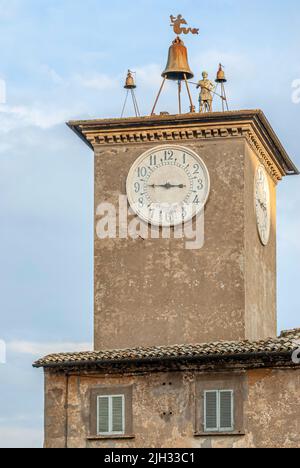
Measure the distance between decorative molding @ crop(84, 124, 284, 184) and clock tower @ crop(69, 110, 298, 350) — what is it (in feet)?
0.07

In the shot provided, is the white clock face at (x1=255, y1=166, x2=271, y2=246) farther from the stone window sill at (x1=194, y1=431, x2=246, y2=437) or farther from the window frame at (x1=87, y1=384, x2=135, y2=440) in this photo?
the stone window sill at (x1=194, y1=431, x2=246, y2=437)

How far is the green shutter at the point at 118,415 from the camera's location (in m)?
47.0

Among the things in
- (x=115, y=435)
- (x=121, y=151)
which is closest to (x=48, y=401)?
(x=115, y=435)

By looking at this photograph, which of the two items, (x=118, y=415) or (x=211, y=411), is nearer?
(x=211, y=411)

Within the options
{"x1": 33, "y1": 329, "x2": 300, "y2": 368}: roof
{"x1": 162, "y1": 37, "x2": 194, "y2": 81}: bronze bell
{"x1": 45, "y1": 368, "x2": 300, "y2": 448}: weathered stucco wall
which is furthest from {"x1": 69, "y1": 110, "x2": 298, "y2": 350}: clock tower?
{"x1": 45, "y1": 368, "x2": 300, "y2": 448}: weathered stucco wall

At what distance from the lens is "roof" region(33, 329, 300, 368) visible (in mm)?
45938

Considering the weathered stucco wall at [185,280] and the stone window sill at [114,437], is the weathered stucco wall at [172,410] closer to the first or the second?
the stone window sill at [114,437]

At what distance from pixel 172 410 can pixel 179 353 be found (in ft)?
A: 4.16

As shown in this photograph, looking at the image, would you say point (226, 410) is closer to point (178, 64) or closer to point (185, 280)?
point (185, 280)

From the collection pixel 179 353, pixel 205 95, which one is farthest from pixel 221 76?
pixel 179 353

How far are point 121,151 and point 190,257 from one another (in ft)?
9.85

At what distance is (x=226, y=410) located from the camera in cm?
4647

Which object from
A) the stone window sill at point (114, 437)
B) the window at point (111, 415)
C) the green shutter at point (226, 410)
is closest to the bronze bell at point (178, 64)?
the window at point (111, 415)

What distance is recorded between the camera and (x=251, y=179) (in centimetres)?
4988
